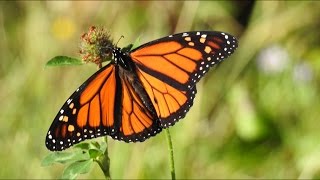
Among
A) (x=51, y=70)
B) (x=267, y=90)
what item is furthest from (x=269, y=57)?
(x=51, y=70)

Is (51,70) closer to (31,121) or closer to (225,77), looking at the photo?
(31,121)

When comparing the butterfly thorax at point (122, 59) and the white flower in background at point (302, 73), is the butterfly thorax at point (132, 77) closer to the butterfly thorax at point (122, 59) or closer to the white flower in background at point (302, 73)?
the butterfly thorax at point (122, 59)

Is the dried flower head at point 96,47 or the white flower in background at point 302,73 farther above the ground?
the white flower in background at point 302,73

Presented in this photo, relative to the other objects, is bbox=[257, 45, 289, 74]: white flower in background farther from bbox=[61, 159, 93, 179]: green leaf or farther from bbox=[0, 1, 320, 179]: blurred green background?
bbox=[61, 159, 93, 179]: green leaf

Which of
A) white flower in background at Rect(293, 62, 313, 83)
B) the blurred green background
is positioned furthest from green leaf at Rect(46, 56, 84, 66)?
white flower in background at Rect(293, 62, 313, 83)

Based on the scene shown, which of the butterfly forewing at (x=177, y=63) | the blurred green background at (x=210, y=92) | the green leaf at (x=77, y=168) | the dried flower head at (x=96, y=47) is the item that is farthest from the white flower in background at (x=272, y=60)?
the green leaf at (x=77, y=168)
